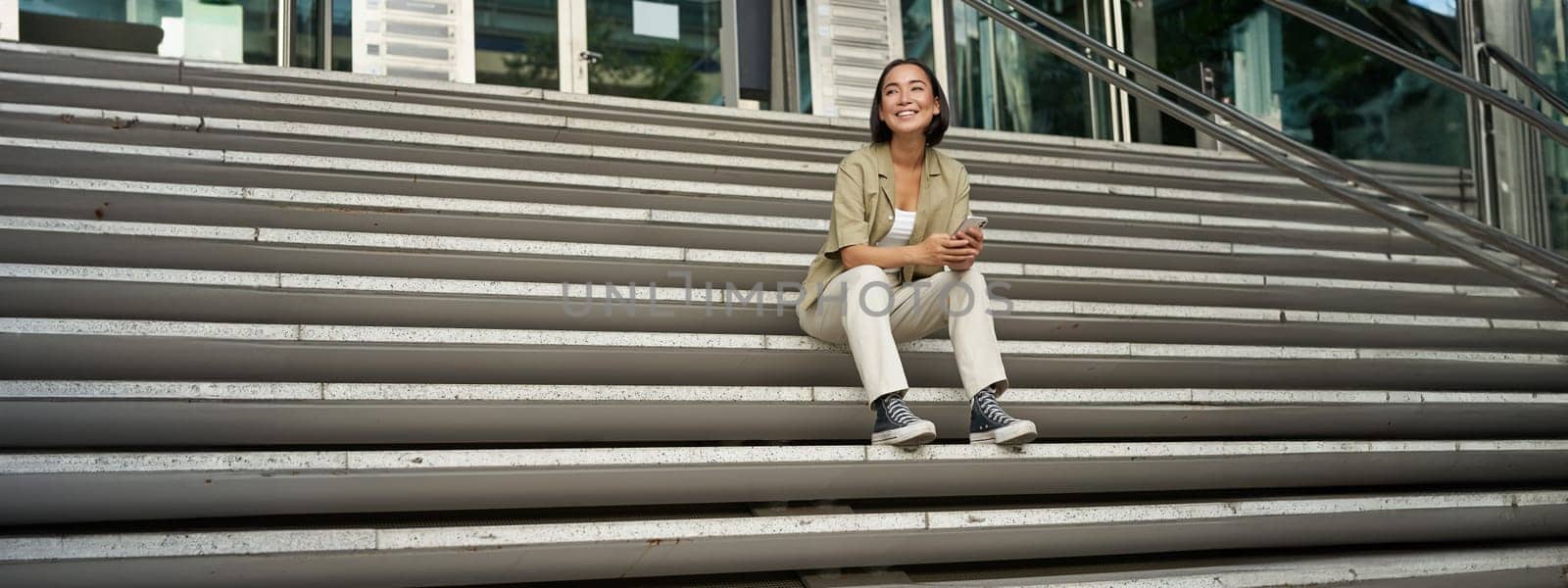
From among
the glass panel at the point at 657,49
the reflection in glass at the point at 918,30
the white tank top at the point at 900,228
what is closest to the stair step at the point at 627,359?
the white tank top at the point at 900,228

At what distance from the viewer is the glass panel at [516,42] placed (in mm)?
9133

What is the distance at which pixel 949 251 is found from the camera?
2725 millimetres

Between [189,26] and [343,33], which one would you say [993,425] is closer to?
[343,33]

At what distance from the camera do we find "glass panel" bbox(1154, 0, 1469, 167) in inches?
224

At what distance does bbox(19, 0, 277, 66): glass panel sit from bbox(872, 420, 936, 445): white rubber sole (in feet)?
19.6

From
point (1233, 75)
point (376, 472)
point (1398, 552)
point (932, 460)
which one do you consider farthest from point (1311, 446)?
point (1233, 75)

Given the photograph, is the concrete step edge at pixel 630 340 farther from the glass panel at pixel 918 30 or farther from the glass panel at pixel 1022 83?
the glass panel at pixel 1022 83

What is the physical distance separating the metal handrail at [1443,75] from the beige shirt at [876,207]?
3.08ft

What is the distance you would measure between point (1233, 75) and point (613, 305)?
5.49 meters

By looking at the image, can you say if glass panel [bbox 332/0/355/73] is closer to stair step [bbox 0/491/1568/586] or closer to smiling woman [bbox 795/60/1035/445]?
smiling woman [bbox 795/60/1035/445]

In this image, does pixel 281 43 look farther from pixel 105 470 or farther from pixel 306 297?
pixel 105 470

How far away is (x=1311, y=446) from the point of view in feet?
9.73

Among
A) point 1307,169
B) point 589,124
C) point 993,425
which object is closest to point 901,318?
point 993,425

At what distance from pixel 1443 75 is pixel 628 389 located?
2.07 meters
